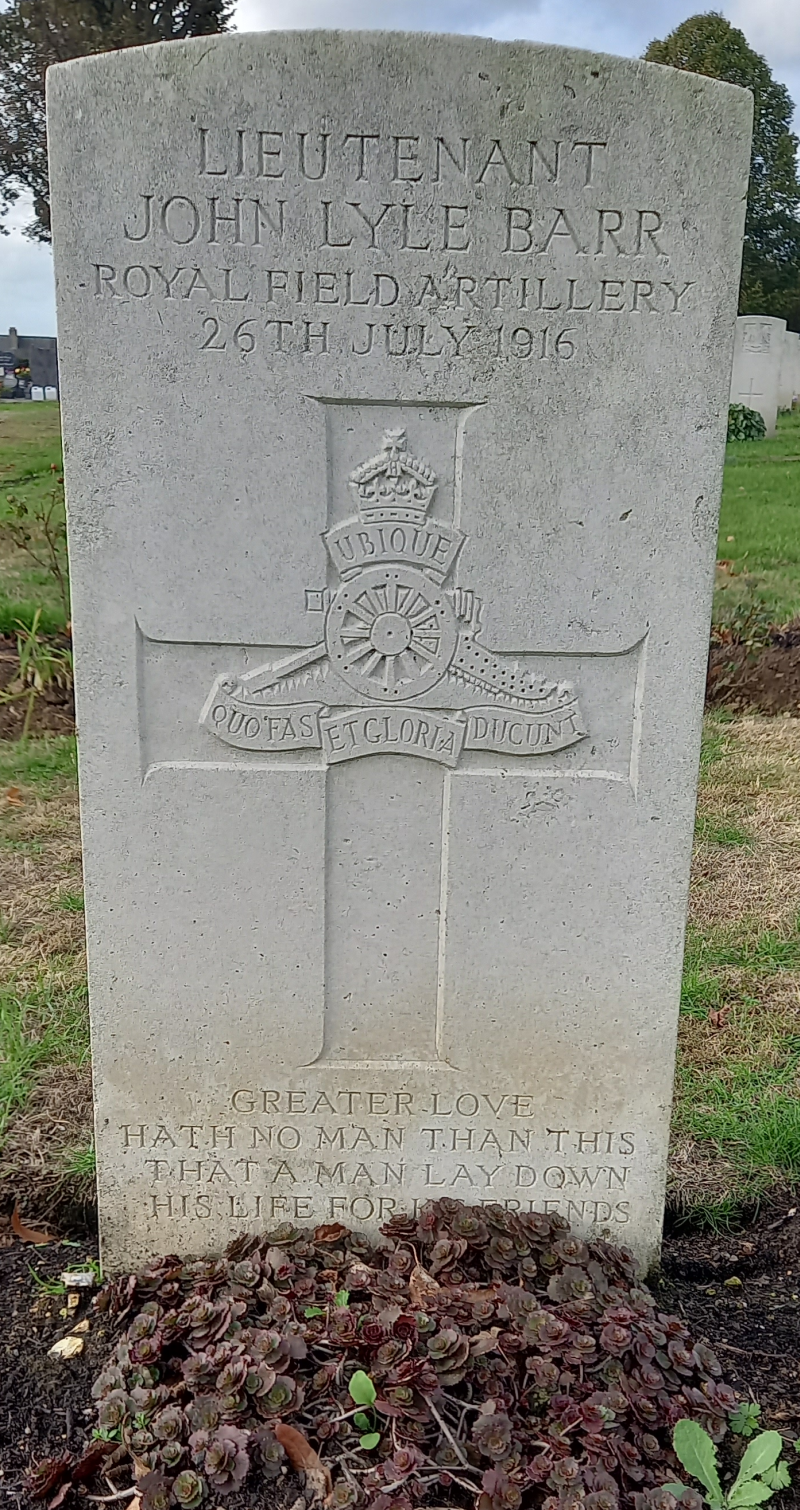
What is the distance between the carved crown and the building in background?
78.7ft

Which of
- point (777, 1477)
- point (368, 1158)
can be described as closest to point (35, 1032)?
point (368, 1158)

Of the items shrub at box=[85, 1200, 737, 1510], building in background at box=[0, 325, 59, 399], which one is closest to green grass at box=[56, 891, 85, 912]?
shrub at box=[85, 1200, 737, 1510]

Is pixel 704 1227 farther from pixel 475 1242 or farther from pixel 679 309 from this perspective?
pixel 679 309

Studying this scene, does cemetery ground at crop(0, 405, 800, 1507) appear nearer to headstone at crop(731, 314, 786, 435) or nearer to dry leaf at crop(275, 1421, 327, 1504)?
dry leaf at crop(275, 1421, 327, 1504)

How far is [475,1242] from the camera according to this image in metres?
2.18

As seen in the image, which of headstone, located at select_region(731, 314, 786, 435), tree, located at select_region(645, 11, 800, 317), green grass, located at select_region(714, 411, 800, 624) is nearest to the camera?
green grass, located at select_region(714, 411, 800, 624)

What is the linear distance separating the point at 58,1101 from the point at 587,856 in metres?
1.47

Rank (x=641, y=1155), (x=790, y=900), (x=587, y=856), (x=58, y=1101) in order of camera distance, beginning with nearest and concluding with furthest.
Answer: (x=587, y=856)
(x=641, y=1155)
(x=58, y=1101)
(x=790, y=900)

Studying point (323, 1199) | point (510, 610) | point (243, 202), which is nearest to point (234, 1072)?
point (323, 1199)

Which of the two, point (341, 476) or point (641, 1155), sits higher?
point (341, 476)

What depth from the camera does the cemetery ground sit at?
212cm

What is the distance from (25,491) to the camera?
29.8 ft

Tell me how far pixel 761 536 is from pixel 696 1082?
22.4 ft

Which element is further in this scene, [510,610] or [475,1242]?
[475,1242]
